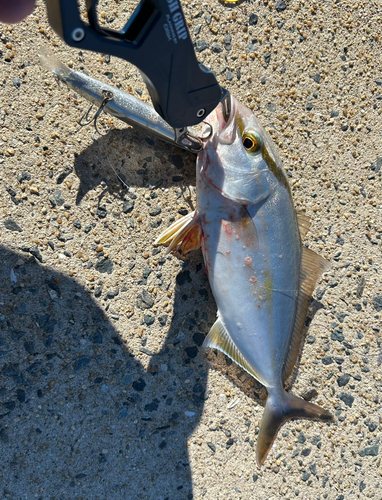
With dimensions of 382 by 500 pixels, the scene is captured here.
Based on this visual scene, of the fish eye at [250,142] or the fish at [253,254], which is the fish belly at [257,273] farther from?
the fish eye at [250,142]

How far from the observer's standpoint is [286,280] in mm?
1985

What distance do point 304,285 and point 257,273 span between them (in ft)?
0.96

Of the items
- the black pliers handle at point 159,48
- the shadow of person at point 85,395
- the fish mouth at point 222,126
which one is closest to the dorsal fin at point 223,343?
the shadow of person at point 85,395

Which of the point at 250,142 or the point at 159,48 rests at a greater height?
the point at 159,48

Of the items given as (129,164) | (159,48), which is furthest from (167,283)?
(159,48)

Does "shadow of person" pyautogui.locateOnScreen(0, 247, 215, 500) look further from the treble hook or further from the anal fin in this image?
the treble hook

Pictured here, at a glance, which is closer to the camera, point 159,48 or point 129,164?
point 159,48

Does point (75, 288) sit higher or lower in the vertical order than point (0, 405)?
higher

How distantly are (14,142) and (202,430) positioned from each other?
1.65m

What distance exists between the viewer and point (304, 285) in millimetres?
2096

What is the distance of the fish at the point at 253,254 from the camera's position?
189 centimetres

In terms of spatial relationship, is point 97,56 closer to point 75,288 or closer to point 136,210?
point 136,210

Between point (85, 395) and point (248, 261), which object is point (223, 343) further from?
point (85, 395)

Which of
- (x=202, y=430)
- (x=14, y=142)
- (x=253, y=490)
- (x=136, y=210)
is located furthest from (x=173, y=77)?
(x=253, y=490)
